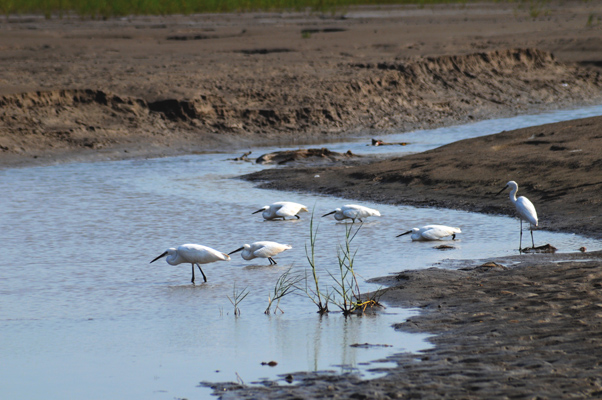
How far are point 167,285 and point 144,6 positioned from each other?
29951 millimetres

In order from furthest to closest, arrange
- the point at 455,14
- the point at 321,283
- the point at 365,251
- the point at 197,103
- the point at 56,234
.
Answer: the point at 455,14 → the point at 197,103 → the point at 56,234 → the point at 365,251 → the point at 321,283

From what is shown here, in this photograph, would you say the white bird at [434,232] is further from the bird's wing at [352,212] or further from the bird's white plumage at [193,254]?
the bird's white plumage at [193,254]

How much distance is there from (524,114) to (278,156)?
8.29 meters

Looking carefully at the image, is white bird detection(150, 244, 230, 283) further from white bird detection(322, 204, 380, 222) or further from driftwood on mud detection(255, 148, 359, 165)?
driftwood on mud detection(255, 148, 359, 165)

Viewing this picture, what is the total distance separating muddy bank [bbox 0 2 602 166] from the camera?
16547 millimetres

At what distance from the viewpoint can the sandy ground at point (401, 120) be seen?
191 inches

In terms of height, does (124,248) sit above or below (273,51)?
below

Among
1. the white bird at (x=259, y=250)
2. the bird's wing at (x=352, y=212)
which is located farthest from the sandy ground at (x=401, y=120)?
the bird's wing at (x=352, y=212)

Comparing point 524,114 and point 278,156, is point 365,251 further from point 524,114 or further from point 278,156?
point 524,114

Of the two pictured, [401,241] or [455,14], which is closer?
[401,241]

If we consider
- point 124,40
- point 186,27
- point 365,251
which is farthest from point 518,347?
→ point 186,27

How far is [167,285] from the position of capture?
283 inches

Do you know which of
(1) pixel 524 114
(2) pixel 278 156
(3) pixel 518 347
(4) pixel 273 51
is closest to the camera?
(3) pixel 518 347

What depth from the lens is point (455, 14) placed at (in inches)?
1532
